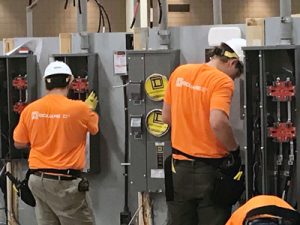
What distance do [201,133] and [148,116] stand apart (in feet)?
3.04

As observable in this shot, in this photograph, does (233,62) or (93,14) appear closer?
(233,62)

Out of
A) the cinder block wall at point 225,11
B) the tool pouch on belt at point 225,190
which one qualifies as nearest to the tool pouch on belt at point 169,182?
the tool pouch on belt at point 225,190

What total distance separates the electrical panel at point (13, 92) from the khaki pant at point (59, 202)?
1109 millimetres

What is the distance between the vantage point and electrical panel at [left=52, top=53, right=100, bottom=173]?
521cm

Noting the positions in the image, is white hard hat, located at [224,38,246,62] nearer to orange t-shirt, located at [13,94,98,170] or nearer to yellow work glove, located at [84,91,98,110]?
orange t-shirt, located at [13,94,98,170]

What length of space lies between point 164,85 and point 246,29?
0.76 meters

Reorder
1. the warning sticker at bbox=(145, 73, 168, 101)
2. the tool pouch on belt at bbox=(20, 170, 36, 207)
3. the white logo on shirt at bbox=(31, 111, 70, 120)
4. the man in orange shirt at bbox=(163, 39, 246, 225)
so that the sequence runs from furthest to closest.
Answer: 1. the warning sticker at bbox=(145, 73, 168, 101)
2. the tool pouch on belt at bbox=(20, 170, 36, 207)
3. the white logo on shirt at bbox=(31, 111, 70, 120)
4. the man in orange shirt at bbox=(163, 39, 246, 225)

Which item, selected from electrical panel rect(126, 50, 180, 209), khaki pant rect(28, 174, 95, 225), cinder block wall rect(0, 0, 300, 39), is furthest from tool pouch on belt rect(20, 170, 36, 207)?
cinder block wall rect(0, 0, 300, 39)

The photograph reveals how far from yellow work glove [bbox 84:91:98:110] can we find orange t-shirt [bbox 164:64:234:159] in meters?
1.15

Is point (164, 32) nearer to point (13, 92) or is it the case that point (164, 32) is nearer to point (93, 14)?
point (13, 92)

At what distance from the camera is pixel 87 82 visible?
5.23 meters

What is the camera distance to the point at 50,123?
445 centimetres

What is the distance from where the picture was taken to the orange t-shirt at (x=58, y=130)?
443 centimetres

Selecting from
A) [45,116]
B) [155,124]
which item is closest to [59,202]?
[45,116]
